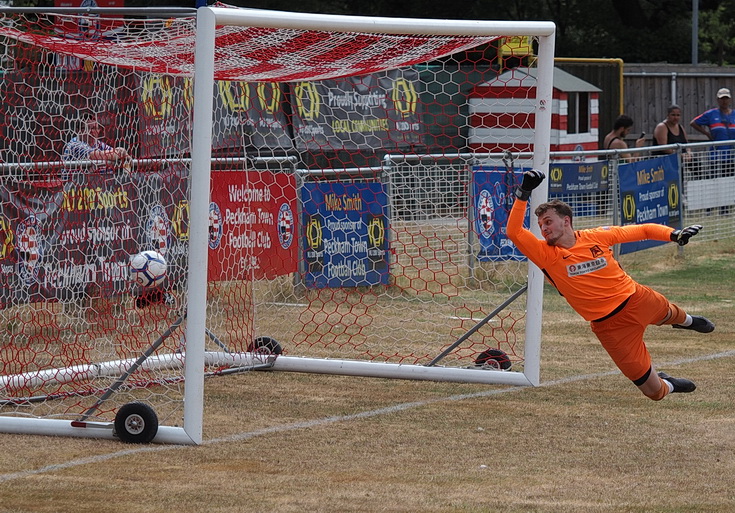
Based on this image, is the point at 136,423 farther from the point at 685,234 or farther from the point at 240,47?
the point at 685,234

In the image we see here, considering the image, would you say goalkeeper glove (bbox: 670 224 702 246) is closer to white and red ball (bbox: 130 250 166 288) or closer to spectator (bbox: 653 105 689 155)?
white and red ball (bbox: 130 250 166 288)

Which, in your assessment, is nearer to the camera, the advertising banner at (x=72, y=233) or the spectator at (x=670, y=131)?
the advertising banner at (x=72, y=233)

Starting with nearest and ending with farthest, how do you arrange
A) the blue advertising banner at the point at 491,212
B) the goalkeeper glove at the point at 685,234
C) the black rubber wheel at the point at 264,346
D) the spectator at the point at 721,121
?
1. the goalkeeper glove at the point at 685,234
2. the black rubber wheel at the point at 264,346
3. the blue advertising banner at the point at 491,212
4. the spectator at the point at 721,121

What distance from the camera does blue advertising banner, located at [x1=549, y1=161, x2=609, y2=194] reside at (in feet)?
50.4

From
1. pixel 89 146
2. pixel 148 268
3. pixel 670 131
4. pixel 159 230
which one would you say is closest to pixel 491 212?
pixel 159 230

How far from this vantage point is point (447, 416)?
8352 mm

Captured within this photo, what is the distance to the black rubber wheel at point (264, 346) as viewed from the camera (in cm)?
1012

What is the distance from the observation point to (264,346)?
33.3 feet

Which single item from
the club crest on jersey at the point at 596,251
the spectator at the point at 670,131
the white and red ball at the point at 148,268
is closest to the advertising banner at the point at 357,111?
the spectator at the point at 670,131

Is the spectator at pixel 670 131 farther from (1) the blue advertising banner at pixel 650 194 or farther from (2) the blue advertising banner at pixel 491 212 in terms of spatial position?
(2) the blue advertising banner at pixel 491 212

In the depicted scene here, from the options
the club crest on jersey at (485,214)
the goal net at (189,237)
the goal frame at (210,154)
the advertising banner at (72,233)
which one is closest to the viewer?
the goal frame at (210,154)

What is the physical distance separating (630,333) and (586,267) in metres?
0.53

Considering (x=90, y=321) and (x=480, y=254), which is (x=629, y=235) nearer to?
(x=90, y=321)

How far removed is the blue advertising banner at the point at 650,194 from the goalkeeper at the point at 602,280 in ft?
25.6
